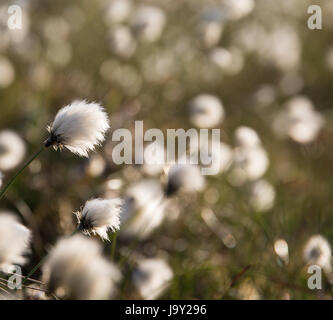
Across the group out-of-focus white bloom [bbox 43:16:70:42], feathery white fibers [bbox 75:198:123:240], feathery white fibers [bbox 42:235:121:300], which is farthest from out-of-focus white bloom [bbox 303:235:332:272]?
out-of-focus white bloom [bbox 43:16:70:42]

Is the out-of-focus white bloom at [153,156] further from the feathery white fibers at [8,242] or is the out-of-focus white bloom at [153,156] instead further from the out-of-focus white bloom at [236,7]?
the out-of-focus white bloom at [236,7]

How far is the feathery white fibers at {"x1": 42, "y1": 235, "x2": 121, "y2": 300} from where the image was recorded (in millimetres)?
772

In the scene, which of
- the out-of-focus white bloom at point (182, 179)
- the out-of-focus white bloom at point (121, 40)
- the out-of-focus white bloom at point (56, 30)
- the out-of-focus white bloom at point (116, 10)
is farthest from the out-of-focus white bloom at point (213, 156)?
the out-of-focus white bloom at point (56, 30)

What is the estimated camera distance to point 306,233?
5.79 feet

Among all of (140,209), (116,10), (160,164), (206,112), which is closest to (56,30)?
(116,10)

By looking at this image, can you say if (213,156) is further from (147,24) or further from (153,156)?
(147,24)

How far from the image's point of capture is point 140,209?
1.48 metres

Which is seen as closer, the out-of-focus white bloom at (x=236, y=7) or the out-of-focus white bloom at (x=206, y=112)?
the out-of-focus white bloom at (x=206, y=112)

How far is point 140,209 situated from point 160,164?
220 millimetres

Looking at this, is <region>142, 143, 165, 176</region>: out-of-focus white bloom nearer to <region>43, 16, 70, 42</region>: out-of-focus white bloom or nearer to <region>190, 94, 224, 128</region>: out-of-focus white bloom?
<region>190, 94, 224, 128</region>: out-of-focus white bloom

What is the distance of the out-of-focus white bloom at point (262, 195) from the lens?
207 centimetres
